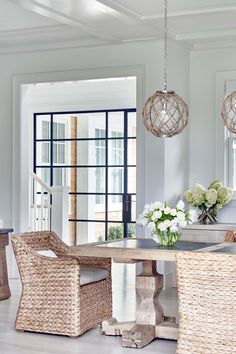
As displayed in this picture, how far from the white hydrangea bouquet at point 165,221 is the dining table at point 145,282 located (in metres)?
Result: 0.07

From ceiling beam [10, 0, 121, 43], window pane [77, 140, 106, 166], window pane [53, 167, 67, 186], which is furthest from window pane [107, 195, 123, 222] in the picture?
ceiling beam [10, 0, 121, 43]

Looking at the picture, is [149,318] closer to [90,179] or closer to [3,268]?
[3,268]

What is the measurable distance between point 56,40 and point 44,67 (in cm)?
42

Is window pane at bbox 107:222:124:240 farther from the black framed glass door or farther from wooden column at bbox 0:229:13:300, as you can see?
wooden column at bbox 0:229:13:300

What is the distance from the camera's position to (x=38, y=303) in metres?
5.50

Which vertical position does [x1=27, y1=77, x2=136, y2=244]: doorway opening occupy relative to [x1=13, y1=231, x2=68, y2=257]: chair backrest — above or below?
above

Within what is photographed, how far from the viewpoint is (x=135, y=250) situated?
508 centimetres

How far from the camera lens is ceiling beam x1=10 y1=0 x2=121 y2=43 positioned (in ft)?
20.1

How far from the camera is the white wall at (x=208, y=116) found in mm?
8117

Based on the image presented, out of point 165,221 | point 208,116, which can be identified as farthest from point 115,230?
point 165,221

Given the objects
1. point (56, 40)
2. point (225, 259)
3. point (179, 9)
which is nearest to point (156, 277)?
point (225, 259)

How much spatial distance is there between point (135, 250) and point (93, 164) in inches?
238

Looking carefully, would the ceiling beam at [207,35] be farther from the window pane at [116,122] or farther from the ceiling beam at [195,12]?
the window pane at [116,122]

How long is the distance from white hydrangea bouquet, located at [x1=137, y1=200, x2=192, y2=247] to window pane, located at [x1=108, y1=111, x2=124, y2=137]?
17.1 ft
